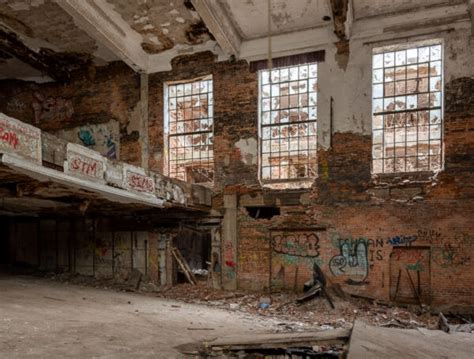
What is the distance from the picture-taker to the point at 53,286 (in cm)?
1077

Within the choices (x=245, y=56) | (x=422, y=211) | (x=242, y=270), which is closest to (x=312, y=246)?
(x=242, y=270)

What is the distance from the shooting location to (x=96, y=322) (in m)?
7.20

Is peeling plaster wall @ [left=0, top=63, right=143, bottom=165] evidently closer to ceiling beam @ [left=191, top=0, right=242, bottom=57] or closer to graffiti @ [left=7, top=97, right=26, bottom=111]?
graffiti @ [left=7, top=97, right=26, bottom=111]

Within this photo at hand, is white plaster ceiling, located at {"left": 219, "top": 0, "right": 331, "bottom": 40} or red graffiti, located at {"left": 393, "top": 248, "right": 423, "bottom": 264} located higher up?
white plaster ceiling, located at {"left": 219, "top": 0, "right": 331, "bottom": 40}

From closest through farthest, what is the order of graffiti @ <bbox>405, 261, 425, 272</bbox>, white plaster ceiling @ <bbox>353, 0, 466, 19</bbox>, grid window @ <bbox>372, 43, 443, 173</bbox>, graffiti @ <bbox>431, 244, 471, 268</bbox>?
graffiti @ <bbox>431, 244, 471, 268</bbox>
graffiti @ <bbox>405, 261, 425, 272</bbox>
white plaster ceiling @ <bbox>353, 0, 466, 19</bbox>
grid window @ <bbox>372, 43, 443, 173</bbox>

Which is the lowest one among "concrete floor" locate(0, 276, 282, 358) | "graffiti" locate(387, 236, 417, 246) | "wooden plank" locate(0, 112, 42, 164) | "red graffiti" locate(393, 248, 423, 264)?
"concrete floor" locate(0, 276, 282, 358)

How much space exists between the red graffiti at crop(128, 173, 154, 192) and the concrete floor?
2.60 metres

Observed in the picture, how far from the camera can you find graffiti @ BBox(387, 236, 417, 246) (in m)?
10.1

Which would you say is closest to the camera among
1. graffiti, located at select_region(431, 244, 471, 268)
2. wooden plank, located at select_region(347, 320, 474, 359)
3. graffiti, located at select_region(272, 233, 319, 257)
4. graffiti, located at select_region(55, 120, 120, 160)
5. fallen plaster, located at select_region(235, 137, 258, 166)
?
wooden plank, located at select_region(347, 320, 474, 359)

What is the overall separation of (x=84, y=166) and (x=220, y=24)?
551cm

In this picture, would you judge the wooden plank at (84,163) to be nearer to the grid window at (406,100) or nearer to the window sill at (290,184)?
the window sill at (290,184)

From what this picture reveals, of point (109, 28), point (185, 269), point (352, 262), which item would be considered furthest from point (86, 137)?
point (352, 262)

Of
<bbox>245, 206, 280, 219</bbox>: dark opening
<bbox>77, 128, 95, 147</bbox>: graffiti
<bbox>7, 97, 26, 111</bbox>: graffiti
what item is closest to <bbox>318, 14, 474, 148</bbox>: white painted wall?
<bbox>245, 206, 280, 219</bbox>: dark opening

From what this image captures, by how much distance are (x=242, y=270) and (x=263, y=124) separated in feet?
13.8
